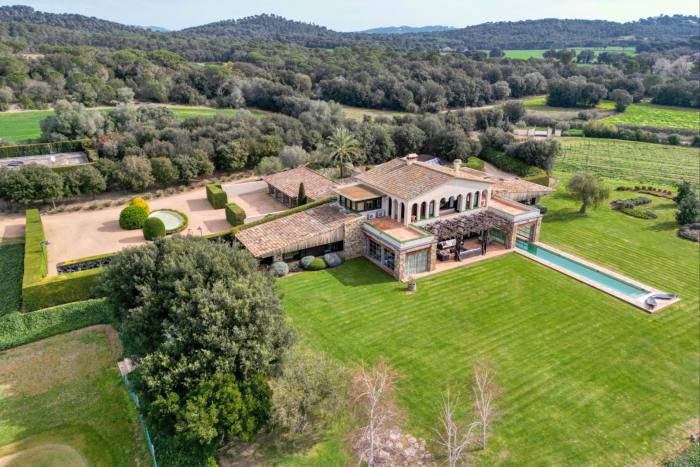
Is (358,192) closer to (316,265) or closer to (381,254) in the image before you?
(381,254)

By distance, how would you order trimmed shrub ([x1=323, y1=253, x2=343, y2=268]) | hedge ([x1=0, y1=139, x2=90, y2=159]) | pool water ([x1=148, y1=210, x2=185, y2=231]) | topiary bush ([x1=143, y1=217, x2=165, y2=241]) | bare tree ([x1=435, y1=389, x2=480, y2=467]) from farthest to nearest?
hedge ([x1=0, y1=139, x2=90, y2=159]) < pool water ([x1=148, y1=210, x2=185, y2=231]) < topiary bush ([x1=143, y1=217, x2=165, y2=241]) < trimmed shrub ([x1=323, y1=253, x2=343, y2=268]) < bare tree ([x1=435, y1=389, x2=480, y2=467])

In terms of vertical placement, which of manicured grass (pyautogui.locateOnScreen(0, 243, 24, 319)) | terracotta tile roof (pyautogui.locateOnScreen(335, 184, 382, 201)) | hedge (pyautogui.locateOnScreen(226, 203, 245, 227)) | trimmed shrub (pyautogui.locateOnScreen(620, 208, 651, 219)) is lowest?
trimmed shrub (pyautogui.locateOnScreen(620, 208, 651, 219))

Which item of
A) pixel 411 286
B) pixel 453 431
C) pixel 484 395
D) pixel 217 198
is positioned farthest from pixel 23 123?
pixel 453 431

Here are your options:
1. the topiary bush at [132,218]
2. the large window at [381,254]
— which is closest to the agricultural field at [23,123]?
the topiary bush at [132,218]

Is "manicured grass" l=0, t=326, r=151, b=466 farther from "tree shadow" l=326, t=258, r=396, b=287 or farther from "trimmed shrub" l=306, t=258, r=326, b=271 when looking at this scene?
"tree shadow" l=326, t=258, r=396, b=287

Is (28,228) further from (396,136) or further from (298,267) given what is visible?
(396,136)

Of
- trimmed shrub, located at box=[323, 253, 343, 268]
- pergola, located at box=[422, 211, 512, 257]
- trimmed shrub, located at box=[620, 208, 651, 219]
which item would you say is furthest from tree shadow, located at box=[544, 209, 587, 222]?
trimmed shrub, located at box=[323, 253, 343, 268]

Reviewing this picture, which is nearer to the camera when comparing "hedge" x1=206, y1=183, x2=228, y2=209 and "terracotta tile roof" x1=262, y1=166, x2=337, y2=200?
"terracotta tile roof" x1=262, y1=166, x2=337, y2=200

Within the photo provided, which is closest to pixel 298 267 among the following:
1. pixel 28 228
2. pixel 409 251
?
pixel 409 251
